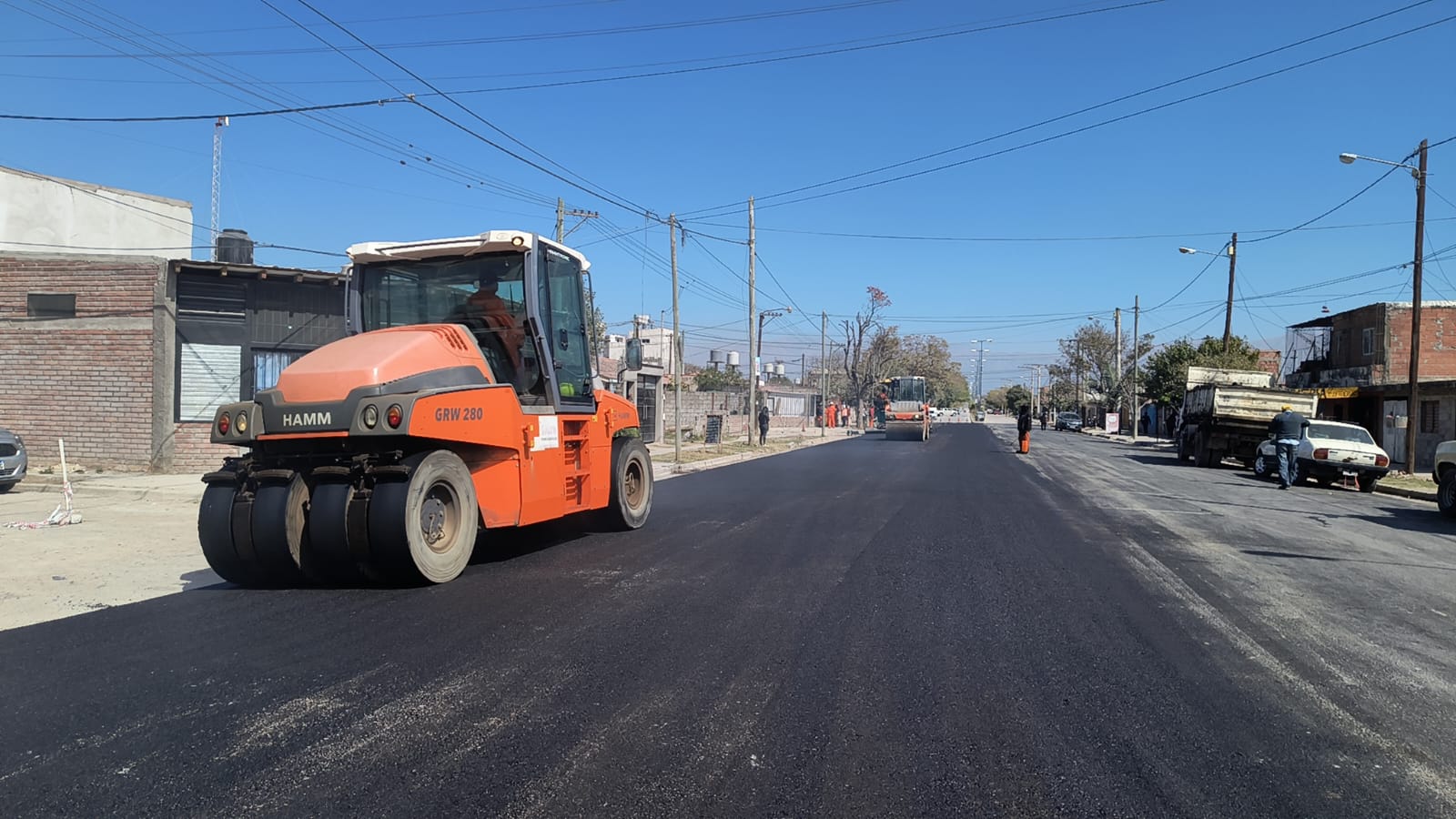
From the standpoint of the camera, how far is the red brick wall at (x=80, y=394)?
54.2 feet

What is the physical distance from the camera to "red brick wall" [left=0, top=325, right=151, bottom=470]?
54.2 ft

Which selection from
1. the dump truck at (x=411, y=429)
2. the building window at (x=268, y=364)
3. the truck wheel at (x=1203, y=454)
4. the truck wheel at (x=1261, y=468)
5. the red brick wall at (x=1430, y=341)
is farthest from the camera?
the red brick wall at (x=1430, y=341)

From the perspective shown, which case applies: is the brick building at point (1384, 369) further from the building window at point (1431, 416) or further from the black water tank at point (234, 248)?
the black water tank at point (234, 248)

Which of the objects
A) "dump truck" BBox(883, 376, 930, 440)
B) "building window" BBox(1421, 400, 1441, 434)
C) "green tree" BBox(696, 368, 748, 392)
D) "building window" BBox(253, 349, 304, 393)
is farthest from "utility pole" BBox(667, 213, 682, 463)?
"green tree" BBox(696, 368, 748, 392)

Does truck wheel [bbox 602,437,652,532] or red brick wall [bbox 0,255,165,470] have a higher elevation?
red brick wall [bbox 0,255,165,470]

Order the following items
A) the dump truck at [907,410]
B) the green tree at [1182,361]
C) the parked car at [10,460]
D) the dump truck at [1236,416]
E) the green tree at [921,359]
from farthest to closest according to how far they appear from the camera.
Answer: the green tree at [921,359] → the green tree at [1182,361] → the dump truck at [907,410] → the dump truck at [1236,416] → the parked car at [10,460]

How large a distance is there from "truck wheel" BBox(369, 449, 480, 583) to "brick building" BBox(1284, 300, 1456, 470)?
29.6m

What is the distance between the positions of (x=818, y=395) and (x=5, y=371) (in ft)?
213

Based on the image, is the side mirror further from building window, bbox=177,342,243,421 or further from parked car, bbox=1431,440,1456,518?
parked car, bbox=1431,440,1456,518

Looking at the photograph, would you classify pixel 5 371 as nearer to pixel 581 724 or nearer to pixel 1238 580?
pixel 581 724

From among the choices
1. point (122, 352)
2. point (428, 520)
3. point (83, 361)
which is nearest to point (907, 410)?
point (122, 352)

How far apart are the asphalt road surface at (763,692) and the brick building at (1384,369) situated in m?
24.6

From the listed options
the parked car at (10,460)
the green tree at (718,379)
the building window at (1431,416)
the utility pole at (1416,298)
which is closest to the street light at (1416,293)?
the utility pole at (1416,298)

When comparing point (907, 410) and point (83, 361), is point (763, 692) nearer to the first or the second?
point (83, 361)
